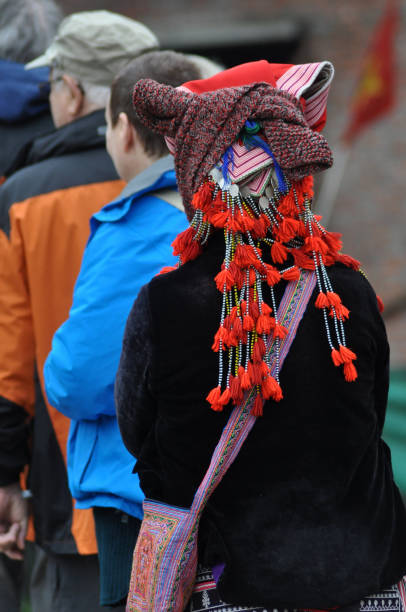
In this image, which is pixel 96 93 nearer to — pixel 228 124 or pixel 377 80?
pixel 228 124

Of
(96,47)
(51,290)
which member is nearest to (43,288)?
(51,290)

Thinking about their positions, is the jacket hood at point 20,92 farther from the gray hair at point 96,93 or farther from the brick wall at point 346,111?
the brick wall at point 346,111

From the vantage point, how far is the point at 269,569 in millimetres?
1595

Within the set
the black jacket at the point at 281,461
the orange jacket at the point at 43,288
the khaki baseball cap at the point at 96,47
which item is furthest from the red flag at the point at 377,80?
the black jacket at the point at 281,461

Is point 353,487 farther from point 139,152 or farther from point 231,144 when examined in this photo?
point 139,152

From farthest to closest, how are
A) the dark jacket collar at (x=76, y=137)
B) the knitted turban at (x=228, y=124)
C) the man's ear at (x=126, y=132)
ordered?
1. the dark jacket collar at (x=76, y=137)
2. the man's ear at (x=126, y=132)
3. the knitted turban at (x=228, y=124)

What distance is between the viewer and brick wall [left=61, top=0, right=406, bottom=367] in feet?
27.8

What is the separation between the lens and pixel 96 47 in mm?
2715

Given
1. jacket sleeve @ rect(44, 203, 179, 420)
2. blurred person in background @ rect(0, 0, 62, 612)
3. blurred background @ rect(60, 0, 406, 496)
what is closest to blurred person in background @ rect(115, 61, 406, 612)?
jacket sleeve @ rect(44, 203, 179, 420)

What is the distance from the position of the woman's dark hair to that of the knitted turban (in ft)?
1.83

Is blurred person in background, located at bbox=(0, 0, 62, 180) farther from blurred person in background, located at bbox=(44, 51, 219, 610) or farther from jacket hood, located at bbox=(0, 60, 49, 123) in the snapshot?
blurred person in background, located at bbox=(44, 51, 219, 610)

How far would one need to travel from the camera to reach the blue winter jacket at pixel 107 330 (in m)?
2.09

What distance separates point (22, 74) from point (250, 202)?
1814 mm

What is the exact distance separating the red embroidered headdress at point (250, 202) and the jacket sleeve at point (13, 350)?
1051 millimetres
